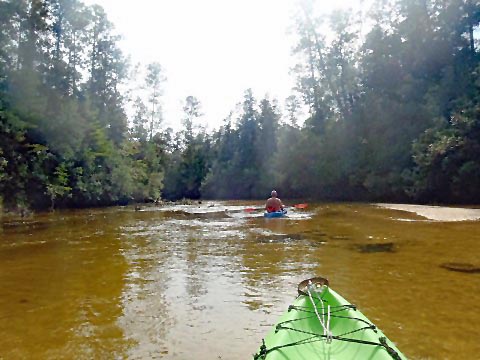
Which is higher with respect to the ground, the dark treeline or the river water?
the dark treeline

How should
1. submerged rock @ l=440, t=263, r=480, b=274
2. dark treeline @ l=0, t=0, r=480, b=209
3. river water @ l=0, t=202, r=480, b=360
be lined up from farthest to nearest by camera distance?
dark treeline @ l=0, t=0, r=480, b=209, submerged rock @ l=440, t=263, r=480, b=274, river water @ l=0, t=202, r=480, b=360

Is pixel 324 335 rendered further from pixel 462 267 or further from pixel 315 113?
pixel 315 113

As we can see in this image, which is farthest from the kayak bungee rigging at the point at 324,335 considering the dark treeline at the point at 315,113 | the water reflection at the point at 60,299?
the dark treeline at the point at 315,113

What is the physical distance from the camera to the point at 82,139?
31641 millimetres

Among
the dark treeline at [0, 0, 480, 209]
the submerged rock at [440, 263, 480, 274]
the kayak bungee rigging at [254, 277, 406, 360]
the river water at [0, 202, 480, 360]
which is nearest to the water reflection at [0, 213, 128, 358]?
the river water at [0, 202, 480, 360]

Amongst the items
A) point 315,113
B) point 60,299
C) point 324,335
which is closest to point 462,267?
point 324,335

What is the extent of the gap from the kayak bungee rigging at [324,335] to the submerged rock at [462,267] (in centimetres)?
442

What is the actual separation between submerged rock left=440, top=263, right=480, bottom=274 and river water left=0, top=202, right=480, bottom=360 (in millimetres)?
86

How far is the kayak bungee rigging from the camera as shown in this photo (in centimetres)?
333

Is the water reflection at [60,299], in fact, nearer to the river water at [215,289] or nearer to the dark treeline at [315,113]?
the river water at [215,289]

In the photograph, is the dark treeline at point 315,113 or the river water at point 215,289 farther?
the dark treeline at point 315,113

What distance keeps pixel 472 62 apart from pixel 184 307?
30557 mm

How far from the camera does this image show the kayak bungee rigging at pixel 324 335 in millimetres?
3328

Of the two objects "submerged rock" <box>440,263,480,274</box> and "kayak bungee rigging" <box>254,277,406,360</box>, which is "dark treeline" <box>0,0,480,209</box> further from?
"kayak bungee rigging" <box>254,277,406,360</box>
